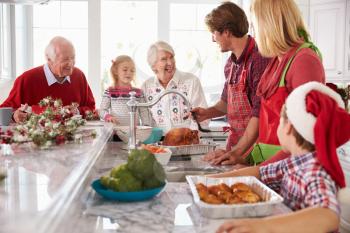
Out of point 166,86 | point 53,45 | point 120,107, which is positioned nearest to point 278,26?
point 120,107

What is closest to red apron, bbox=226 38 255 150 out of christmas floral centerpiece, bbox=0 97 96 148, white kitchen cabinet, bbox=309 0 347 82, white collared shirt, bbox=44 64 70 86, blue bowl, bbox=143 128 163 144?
blue bowl, bbox=143 128 163 144

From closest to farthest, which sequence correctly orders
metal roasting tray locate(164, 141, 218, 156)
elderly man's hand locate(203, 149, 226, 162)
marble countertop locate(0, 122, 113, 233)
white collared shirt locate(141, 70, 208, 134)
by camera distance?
1. marble countertop locate(0, 122, 113, 233)
2. elderly man's hand locate(203, 149, 226, 162)
3. metal roasting tray locate(164, 141, 218, 156)
4. white collared shirt locate(141, 70, 208, 134)

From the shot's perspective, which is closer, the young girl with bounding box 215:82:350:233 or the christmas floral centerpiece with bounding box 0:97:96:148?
the young girl with bounding box 215:82:350:233

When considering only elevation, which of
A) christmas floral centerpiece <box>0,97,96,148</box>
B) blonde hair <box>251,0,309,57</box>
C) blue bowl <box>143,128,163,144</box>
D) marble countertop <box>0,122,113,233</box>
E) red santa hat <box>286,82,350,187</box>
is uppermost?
blonde hair <box>251,0,309,57</box>

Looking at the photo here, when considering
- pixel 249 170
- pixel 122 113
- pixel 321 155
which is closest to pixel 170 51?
pixel 122 113

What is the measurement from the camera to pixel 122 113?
3.50 metres

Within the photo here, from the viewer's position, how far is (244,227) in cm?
116

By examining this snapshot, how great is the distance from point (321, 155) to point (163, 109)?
2522mm

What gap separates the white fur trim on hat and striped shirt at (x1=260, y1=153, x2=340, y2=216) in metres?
0.07

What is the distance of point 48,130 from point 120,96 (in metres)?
1.64

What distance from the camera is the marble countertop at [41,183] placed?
95cm

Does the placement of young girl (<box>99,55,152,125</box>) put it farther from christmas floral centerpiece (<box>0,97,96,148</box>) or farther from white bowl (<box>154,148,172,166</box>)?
white bowl (<box>154,148,172,166</box>)

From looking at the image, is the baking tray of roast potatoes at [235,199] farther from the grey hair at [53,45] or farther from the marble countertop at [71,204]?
the grey hair at [53,45]

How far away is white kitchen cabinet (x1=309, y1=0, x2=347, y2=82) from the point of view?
4.73 m
